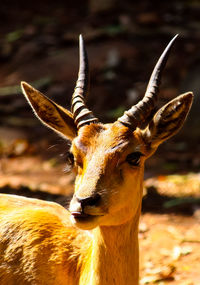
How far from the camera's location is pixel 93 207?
459cm

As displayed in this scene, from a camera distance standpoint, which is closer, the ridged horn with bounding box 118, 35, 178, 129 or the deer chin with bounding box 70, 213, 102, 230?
the deer chin with bounding box 70, 213, 102, 230

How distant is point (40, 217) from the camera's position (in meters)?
5.83

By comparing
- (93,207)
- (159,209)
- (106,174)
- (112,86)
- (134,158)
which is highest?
(112,86)

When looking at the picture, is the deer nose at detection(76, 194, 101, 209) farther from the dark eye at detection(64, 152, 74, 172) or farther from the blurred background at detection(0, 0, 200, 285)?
the blurred background at detection(0, 0, 200, 285)

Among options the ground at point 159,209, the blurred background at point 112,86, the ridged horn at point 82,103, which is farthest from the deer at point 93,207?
the blurred background at point 112,86

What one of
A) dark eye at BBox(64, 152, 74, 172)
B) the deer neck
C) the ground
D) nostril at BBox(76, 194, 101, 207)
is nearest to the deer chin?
nostril at BBox(76, 194, 101, 207)

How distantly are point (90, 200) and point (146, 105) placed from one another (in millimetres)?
1219

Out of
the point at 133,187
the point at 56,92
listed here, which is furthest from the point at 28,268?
the point at 56,92

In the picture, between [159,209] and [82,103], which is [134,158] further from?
[159,209]

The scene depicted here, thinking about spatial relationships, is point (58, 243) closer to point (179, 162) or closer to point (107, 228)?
point (107, 228)

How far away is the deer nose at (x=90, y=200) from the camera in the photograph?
14.7ft

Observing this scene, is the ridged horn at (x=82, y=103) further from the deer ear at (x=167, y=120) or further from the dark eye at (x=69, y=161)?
the deer ear at (x=167, y=120)

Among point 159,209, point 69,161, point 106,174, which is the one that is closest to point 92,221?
point 106,174

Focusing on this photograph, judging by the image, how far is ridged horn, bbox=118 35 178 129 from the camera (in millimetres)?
5156
